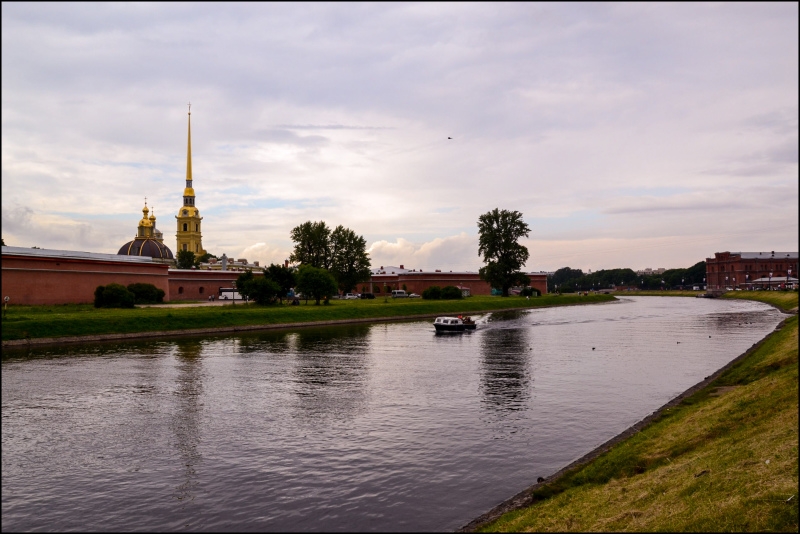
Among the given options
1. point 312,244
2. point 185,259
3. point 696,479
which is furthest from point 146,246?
point 696,479

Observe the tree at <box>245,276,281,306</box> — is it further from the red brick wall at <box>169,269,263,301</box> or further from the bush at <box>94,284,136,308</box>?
the red brick wall at <box>169,269,263,301</box>

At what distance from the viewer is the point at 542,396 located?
24203 millimetres

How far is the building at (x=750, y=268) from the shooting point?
161m

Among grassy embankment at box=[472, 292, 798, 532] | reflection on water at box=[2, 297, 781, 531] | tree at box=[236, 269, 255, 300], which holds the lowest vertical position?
reflection on water at box=[2, 297, 781, 531]

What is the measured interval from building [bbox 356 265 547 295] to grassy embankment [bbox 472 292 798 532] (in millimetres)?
97829

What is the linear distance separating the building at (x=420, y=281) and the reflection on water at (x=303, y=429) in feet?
247

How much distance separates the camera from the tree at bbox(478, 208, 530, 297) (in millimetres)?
106875

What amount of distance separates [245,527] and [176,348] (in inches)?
1282

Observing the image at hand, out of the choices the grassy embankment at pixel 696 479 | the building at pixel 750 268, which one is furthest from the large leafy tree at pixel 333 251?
the building at pixel 750 268

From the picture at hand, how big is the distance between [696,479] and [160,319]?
4911cm

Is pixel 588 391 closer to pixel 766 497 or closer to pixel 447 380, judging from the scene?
pixel 447 380

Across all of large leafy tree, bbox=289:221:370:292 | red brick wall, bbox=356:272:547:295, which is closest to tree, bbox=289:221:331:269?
large leafy tree, bbox=289:221:370:292

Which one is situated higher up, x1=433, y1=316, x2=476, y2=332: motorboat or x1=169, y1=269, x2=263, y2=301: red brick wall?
x1=169, y1=269, x2=263, y2=301: red brick wall

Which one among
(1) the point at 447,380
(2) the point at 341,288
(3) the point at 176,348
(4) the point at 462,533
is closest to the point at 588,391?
(1) the point at 447,380
